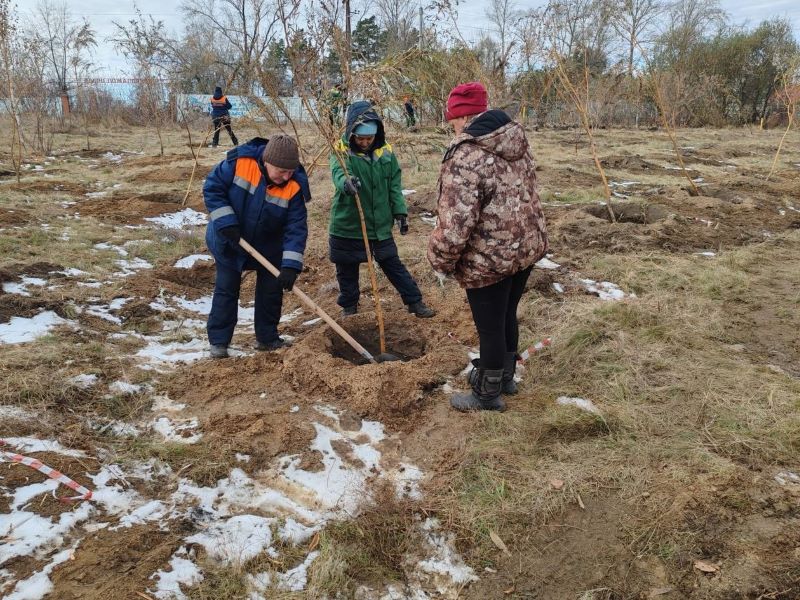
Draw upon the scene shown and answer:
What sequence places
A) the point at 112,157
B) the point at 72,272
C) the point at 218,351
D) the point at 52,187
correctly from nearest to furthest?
the point at 218,351
the point at 72,272
the point at 52,187
the point at 112,157

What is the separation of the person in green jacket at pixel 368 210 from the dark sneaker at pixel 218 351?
43.5 inches

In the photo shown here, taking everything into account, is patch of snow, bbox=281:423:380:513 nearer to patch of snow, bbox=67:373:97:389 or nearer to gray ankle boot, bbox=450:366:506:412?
gray ankle boot, bbox=450:366:506:412

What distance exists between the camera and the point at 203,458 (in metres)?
2.66

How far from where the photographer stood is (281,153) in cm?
342

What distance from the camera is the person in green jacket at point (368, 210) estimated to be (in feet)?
13.4

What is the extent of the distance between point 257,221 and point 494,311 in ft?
5.75

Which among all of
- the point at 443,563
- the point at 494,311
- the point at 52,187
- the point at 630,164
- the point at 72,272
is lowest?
the point at 443,563

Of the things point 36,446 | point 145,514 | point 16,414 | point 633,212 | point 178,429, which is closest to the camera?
point 145,514

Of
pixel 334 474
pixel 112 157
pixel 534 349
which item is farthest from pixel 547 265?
pixel 112 157

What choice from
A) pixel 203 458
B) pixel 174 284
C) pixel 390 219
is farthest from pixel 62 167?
pixel 203 458

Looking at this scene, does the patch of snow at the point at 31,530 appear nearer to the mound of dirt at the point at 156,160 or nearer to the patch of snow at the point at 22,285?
the patch of snow at the point at 22,285

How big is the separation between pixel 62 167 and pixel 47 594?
40.9 feet

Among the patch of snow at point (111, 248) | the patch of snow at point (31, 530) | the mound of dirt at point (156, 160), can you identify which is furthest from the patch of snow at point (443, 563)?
the mound of dirt at point (156, 160)

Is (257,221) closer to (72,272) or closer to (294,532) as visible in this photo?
(294,532)
